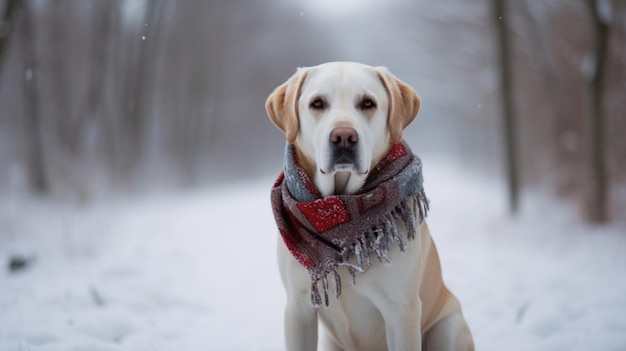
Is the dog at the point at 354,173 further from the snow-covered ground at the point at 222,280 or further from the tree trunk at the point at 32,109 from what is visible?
the tree trunk at the point at 32,109

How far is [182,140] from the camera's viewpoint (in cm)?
1731

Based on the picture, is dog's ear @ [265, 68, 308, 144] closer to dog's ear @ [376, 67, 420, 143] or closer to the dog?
the dog

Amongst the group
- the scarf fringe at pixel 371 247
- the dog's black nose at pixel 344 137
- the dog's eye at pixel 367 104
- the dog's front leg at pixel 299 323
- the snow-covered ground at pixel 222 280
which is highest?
the dog's eye at pixel 367 104

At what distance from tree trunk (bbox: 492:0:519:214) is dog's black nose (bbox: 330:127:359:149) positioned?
6.63 meters

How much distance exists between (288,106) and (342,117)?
331 millimetres

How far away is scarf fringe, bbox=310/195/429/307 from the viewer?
7.22 feet

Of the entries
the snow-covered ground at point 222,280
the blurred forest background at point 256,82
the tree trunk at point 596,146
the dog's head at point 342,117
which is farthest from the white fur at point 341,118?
the tree trunk at point 596,146

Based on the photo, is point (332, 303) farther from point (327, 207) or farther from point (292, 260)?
point (327, 207)

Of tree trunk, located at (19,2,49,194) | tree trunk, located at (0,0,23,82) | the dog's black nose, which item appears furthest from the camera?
tree trunk, located at (19,2,49,194)

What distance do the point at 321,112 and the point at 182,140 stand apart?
15.7 meters

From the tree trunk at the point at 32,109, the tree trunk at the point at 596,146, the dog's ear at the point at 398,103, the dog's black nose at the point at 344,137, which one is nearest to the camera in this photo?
the dog's black nose at the point at 344,137

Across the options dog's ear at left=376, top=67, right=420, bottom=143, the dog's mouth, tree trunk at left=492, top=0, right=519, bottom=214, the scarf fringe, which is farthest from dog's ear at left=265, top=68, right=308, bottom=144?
tree trunk at left=492, top=0, right=519, bottom=214

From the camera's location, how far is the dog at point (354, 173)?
2.19 meters

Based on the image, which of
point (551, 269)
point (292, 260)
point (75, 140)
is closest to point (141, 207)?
point (75, 140)
